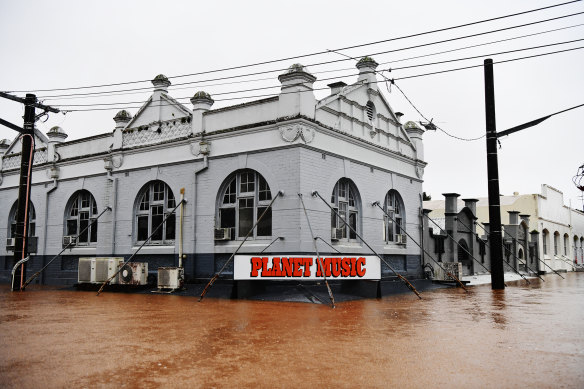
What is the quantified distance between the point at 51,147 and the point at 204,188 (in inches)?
410

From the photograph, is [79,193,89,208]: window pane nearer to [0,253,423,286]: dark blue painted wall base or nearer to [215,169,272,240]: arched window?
[0,253,423,286]: dark blue painted wall base

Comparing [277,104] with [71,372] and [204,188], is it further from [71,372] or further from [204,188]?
[71,372]

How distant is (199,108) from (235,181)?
10.9 feet

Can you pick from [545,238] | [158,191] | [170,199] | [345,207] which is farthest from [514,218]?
[158,191]

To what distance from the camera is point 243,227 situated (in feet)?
59.8

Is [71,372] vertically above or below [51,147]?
below

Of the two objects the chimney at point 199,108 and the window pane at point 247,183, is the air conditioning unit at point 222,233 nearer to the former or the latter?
the window pane at point 247,183

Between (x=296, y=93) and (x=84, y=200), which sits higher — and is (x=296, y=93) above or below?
above

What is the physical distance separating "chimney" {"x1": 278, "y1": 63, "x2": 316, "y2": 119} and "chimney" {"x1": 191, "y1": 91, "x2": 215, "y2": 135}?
3.53 meters

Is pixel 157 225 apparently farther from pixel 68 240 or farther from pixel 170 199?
pixel 68 240

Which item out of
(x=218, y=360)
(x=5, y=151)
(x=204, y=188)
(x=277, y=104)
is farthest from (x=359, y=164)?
(x=5, y=151)

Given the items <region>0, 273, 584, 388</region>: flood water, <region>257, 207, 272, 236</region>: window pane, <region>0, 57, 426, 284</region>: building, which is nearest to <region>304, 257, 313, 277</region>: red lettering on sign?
<region>0, 273, 584, 388</region>: flood water

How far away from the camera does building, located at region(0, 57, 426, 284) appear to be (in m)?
17.3

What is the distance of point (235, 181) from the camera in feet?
61.4
